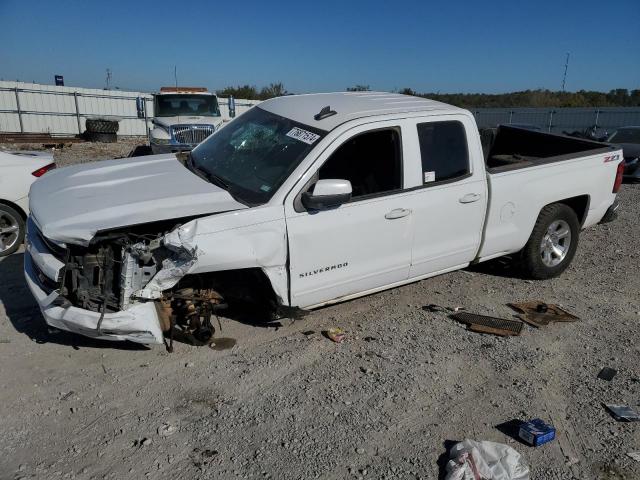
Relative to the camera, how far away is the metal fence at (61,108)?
22578mm

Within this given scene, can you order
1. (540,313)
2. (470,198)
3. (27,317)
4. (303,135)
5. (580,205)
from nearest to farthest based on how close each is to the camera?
(303,135) → (27,317) → (470,198) → (540,313) → (580,205)

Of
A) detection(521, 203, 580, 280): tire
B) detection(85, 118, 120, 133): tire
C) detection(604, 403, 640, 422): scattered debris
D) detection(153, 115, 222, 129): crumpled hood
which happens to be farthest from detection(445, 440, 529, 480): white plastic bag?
detection(85, 118, 120, 133): tire

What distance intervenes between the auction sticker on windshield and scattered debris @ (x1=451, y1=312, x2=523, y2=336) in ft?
6.92

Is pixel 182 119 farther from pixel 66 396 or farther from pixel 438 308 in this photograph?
pixel 66 396

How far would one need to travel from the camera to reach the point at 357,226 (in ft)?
12.8

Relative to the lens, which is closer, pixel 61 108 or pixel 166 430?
pixel 166 430

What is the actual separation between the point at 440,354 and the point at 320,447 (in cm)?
147

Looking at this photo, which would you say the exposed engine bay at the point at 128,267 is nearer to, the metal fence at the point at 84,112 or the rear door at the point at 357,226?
the rear door at the point at 357,226

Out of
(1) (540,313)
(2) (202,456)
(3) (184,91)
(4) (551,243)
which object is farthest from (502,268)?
(3) (184,91)

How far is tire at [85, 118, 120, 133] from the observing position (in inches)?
857

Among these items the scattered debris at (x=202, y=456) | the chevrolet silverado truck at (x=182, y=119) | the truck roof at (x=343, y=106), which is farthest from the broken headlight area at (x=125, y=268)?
the chevrolet silverado truck at (x=182, y=119)

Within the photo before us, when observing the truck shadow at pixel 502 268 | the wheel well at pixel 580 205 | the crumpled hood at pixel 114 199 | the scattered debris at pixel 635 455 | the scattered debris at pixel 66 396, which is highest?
the crumpled hood at pixel 114 199

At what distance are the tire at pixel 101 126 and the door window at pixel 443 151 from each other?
67.7ft

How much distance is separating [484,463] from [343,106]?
9.73 ft
